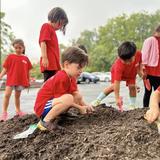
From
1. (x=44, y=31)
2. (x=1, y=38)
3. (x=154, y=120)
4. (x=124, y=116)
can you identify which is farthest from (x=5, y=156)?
(x=1, y=38)

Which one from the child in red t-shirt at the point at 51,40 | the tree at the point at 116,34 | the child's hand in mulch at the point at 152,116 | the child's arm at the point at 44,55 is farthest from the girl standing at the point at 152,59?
the tree at the point at 116,34

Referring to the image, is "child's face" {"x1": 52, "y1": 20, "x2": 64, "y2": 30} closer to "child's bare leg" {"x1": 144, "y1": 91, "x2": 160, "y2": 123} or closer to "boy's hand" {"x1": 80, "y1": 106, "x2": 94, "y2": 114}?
"boy's hand" {"x1": 80, "y1": 106, "x2": 94, "y2": 114}

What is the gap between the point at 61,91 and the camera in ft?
18.6

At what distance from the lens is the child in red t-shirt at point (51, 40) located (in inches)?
291

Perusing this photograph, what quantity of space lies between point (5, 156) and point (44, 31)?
297cm

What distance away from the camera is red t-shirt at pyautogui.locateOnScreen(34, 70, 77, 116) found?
5.66 metres

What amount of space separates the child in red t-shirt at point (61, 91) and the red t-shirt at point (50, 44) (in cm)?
168

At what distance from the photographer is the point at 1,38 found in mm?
64125

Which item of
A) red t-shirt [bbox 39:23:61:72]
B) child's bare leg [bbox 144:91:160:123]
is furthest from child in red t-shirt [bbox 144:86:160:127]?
red t-shirt [bbox 39:23:61:72]

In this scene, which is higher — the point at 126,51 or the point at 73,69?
the point at 126,51

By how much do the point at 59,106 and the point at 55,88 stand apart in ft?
0.75

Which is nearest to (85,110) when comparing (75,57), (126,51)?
(75,57)

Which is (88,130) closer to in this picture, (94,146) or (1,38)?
(94,146)

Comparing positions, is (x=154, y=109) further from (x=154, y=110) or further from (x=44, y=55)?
(x=44, y=55)
